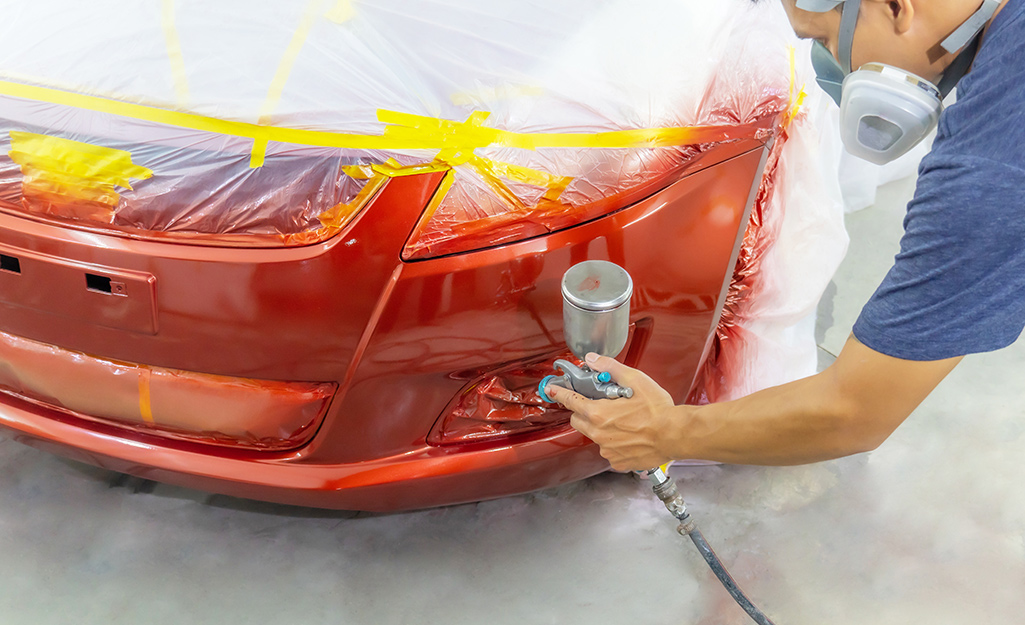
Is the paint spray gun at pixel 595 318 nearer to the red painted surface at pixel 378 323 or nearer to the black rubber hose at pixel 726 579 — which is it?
the red painted surface at pixel 378 323

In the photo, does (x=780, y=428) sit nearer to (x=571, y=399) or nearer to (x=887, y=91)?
(x=571, y=399)

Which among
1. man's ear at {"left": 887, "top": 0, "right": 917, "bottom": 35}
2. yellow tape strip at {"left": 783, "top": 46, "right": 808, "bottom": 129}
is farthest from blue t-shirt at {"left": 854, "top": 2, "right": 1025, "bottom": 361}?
yellow tape strip at {"left": 783, "top": 46, "right": 808, "bottom": 129}

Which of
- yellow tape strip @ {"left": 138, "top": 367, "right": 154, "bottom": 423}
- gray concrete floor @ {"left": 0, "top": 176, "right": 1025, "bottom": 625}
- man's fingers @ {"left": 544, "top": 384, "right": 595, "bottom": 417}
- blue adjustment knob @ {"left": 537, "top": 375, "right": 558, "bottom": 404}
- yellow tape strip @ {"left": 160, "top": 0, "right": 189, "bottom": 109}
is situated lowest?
gray concrete floor @ {"left": 0, "top": 176, "right": 1025, "bottom": 625}

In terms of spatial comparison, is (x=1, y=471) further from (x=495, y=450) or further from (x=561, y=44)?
(x=561, y=44)

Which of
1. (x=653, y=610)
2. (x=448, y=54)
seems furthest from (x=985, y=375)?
(x=448, y=54)

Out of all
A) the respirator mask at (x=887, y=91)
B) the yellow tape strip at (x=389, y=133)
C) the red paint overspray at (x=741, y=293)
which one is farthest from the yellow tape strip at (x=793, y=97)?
the yellow tape strip at (x=389, y=133)

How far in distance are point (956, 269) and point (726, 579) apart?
970 mm

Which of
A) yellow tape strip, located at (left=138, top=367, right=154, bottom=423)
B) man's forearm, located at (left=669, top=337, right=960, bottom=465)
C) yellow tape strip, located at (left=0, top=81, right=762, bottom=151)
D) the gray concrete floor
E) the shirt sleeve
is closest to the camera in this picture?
the shirt sleeve

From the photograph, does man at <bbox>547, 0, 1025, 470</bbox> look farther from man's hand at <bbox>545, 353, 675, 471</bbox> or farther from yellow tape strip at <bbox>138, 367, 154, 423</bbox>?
yellow tape strip at <bbox>138, 367, 154, 423</bbox>

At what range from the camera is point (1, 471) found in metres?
2.09

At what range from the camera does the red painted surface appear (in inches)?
55.4

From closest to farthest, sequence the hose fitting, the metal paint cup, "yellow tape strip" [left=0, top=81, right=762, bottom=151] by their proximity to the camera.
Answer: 1. the metal paint cup
2. "yellow tape strip" [left=0, top=81, right=762, bottom=151]
3. the hose fitting

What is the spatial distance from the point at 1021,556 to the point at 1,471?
2.49 meters

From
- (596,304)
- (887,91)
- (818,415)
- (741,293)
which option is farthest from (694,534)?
(887,91)
